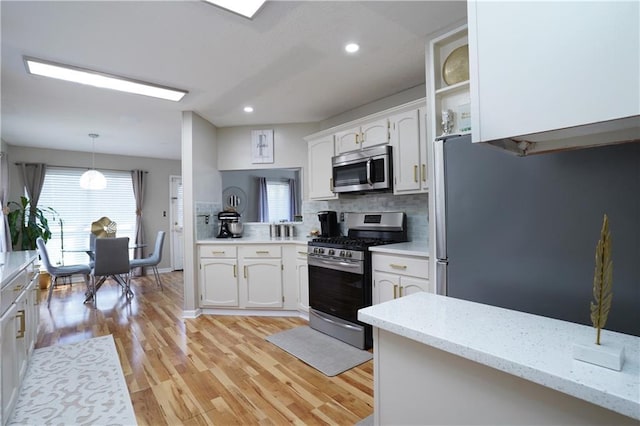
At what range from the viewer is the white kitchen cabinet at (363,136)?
290 cm

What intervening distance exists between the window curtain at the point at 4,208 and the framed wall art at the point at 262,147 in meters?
3.57

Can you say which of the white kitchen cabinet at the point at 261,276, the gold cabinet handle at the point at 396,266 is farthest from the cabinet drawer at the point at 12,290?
the gold cabinet handle at the point at 396,266

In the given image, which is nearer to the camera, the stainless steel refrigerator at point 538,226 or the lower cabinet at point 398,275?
the stainless steel refrigerator at point 538,226

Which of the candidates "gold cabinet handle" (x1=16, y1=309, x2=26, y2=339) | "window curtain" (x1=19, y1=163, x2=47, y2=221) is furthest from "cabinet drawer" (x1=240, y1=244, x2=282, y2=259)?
"window curtain" (x1=19, y1=163, x2=47, y2=221)

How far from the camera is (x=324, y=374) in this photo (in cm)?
227

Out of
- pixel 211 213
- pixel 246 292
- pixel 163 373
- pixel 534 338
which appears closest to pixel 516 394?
pixel 534 338

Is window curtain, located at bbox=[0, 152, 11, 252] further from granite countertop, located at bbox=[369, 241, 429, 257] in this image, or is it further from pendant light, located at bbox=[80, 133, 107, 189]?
granite countertop, located at bbox=[369, 241, 429, 257]

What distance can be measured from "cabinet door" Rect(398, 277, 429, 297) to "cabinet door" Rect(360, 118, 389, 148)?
4.21 ft

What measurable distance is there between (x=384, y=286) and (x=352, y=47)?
1913 millimetres

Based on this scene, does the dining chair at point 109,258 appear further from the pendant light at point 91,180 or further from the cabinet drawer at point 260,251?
the cabinet drawer at point 260,251

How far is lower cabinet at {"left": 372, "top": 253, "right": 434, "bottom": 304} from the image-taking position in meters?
2.32

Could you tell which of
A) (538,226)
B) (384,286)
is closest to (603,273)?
(538,226)

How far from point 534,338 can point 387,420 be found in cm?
54

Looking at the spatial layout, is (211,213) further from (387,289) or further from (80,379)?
(387,289)
